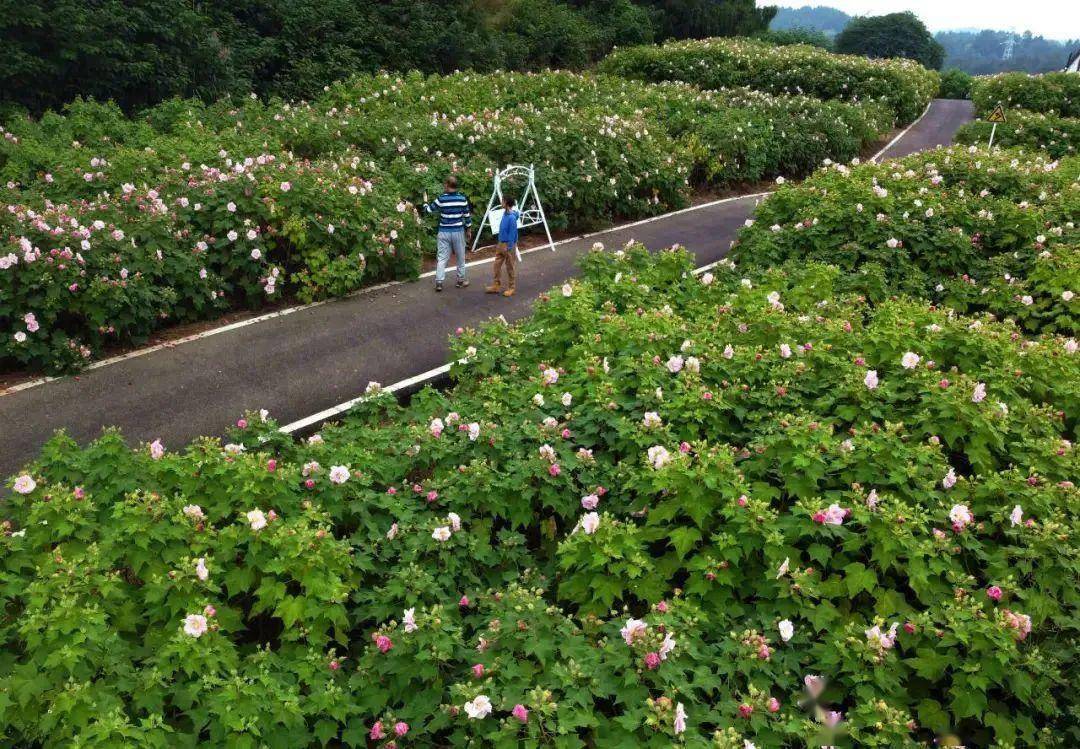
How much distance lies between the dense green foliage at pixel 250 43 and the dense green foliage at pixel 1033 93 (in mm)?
18534

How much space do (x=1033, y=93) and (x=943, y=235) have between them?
90.4 ft

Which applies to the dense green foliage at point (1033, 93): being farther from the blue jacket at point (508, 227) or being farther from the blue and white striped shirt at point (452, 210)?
the blue and white striped shirt at point (452, 210)

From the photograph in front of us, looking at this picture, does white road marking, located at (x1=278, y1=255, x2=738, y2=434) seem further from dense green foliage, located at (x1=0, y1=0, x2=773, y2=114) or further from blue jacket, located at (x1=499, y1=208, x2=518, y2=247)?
dense green foliage, located at (x1=0, y1=0, x2=773, y2=114)

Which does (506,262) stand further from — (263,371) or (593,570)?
(593,570)

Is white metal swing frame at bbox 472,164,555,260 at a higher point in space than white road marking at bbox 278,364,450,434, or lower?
higher

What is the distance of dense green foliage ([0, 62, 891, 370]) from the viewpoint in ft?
27.7

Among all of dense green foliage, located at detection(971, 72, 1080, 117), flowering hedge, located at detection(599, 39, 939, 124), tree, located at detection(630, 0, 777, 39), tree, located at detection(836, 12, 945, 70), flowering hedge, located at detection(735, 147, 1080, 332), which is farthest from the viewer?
tree, located at detection(836, 12, 945, 70)

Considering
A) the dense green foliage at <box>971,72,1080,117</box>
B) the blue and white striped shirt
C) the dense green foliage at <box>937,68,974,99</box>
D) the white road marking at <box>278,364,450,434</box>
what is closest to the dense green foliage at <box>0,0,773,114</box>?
the blue and white striped shirt

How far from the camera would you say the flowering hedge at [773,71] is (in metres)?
32.2

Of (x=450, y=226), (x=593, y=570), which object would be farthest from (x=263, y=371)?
(x=593, y=570)

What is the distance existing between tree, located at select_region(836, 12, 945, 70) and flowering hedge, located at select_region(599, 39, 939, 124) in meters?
68.3

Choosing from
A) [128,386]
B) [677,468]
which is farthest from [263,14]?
[677,468]

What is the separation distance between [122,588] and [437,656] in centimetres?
200

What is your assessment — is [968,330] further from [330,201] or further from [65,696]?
[330,201]
